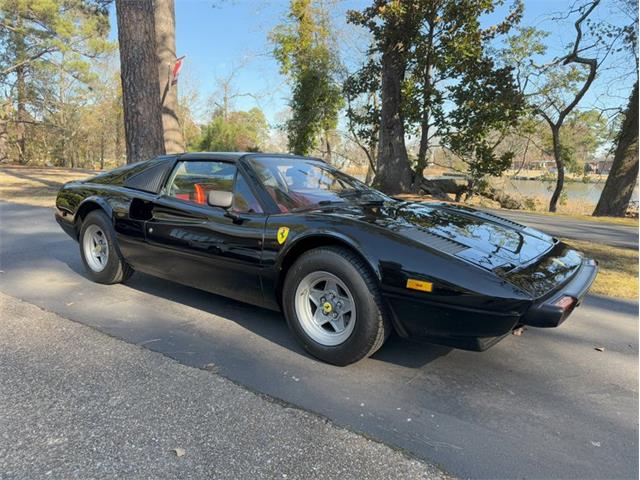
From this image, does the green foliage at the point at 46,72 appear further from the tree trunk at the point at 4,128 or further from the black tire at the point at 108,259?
the black tire at the point at 108,259

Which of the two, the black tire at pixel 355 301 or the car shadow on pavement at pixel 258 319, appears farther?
the car shadow on pavement at pixel 258 319

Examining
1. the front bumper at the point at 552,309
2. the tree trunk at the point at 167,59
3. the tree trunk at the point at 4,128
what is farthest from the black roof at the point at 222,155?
the tree trunk at the point at 4,128

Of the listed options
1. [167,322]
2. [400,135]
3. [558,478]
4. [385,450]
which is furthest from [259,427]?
[400,135]

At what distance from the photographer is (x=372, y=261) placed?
2590 mm

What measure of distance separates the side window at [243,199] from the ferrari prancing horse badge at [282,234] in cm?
29

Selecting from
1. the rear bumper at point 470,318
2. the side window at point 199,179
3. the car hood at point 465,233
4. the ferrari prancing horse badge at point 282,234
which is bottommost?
the rear bumper at point 470,318

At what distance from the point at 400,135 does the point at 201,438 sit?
13.0m

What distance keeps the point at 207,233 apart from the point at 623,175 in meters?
14.5

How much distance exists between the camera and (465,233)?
9.75 feet

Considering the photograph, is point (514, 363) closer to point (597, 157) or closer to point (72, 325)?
point (72, 325)

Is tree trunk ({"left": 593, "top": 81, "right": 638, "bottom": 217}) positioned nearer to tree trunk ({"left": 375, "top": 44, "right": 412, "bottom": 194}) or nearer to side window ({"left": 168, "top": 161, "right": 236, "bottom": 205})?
tree trunk ({"left": 375, "top": 44, "right": 412, "bottom": 194})

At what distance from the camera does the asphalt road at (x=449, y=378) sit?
2055 millimetres

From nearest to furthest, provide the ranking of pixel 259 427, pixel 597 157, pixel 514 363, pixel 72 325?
pixel 259 427 < pixel 514 363 < pixel 72 325 < pixel 597 157

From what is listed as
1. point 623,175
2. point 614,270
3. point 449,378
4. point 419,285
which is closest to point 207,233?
point 419,285
